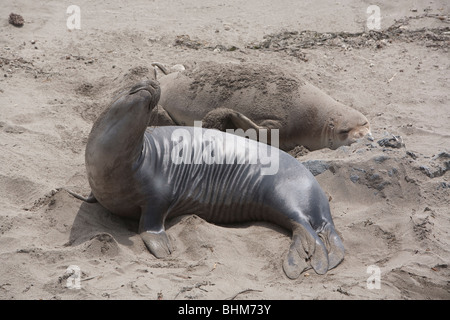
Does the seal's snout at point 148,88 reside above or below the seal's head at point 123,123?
above

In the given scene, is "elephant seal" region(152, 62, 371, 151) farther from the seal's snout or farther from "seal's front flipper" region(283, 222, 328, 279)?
"seal's front flipper" region(283, 222, 328, 279)

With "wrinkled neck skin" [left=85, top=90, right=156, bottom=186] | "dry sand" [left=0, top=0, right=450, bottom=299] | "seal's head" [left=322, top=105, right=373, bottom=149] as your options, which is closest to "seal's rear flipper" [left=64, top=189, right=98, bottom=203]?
"dry sand" [left=0, top=0, right=450, bottom=299]

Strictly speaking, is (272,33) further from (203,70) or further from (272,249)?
(272,249)

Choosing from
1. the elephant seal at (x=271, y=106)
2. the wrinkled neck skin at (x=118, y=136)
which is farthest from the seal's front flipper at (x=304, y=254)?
the elephant seal at (x=271, y=106)

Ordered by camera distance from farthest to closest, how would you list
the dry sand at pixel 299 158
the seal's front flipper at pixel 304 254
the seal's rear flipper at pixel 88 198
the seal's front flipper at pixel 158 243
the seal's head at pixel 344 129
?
the seal's head at pixel 344 129, the seal's rear flipper at pixel 88 198, the seal's front flipper at pixel 158 243, the seal's front flipper at pixel 304 254, the dry sand at pixel 299 158

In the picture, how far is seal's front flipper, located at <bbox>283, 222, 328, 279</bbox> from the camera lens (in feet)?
14.1

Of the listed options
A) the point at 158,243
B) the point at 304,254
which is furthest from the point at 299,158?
the point at 158,243

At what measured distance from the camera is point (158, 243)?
4531 millimetres

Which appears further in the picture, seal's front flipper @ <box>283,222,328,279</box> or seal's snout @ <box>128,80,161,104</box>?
seal's snout @ <box>128,80,161,104</box>

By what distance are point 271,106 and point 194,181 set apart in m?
1.73

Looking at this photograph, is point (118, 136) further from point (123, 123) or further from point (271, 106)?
point (271, 106)

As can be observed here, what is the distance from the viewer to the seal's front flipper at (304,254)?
4.30 metres

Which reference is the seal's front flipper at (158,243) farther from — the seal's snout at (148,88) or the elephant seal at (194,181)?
the seal's snout at (148,88)

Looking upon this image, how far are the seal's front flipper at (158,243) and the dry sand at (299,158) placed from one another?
6 cm
